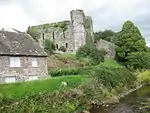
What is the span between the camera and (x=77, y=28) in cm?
8438

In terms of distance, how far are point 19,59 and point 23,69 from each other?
168 centimetres

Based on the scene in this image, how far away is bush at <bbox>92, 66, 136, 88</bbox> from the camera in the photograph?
50469 mm

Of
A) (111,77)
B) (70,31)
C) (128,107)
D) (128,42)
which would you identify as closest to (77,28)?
(70,31)

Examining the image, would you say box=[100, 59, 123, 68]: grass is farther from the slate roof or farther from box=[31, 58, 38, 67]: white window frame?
box=[31, 58, 38, 67]: white window frame

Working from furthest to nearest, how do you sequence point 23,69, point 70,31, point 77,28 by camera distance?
point 70,31
point 77,28
point 23,69

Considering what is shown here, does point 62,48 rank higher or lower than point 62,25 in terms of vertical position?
lower

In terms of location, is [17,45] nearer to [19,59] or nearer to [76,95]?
[19,59]

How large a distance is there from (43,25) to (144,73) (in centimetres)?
3509

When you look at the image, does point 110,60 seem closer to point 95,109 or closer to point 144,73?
point 144,73

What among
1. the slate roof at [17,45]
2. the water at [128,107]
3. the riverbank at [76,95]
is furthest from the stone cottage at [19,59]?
the water at [128,107]

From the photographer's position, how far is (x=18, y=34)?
53125 mm

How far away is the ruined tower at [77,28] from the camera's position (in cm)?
8381

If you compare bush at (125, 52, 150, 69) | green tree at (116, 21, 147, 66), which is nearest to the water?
bush at (125, 52, 150, 69)

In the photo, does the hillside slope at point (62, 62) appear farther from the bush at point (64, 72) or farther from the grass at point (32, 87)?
the grass at point (32, 87)
